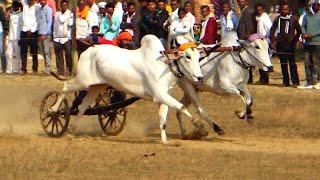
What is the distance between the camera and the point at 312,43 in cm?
2225

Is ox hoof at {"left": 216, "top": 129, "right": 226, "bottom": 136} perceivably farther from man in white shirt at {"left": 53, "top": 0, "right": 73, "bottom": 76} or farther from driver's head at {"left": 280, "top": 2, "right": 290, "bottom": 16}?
man in white shirt at {"left": 53, "top": 0, "right": 73, "bottom": 76}

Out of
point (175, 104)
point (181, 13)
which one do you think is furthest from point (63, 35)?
point (175, 104)

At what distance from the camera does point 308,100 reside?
806 inches

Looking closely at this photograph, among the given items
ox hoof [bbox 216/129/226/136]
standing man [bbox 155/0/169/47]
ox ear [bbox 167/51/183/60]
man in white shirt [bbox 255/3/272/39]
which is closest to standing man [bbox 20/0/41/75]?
standing man [bbox 155/0/169/47]

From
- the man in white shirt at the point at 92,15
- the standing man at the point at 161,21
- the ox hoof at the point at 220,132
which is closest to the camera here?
the ox hoof at the point at 220,132

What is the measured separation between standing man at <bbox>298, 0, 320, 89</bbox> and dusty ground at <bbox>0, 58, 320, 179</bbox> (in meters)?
0.75

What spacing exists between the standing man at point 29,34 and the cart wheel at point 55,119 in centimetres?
857

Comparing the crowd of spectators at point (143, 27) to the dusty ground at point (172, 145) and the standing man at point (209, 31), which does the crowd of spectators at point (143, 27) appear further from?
the dusty ground at point (172, 145)

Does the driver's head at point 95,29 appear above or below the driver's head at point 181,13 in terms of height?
below

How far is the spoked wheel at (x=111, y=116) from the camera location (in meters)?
17.4

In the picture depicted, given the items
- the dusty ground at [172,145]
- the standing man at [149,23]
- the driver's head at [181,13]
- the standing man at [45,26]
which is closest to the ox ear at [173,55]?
the dusty ground at [172,145]

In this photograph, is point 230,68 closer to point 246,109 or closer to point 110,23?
point 246,109

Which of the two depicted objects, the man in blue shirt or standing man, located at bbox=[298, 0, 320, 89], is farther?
the man in blue shirt

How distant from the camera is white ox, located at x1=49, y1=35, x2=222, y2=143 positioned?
15.7 meters
